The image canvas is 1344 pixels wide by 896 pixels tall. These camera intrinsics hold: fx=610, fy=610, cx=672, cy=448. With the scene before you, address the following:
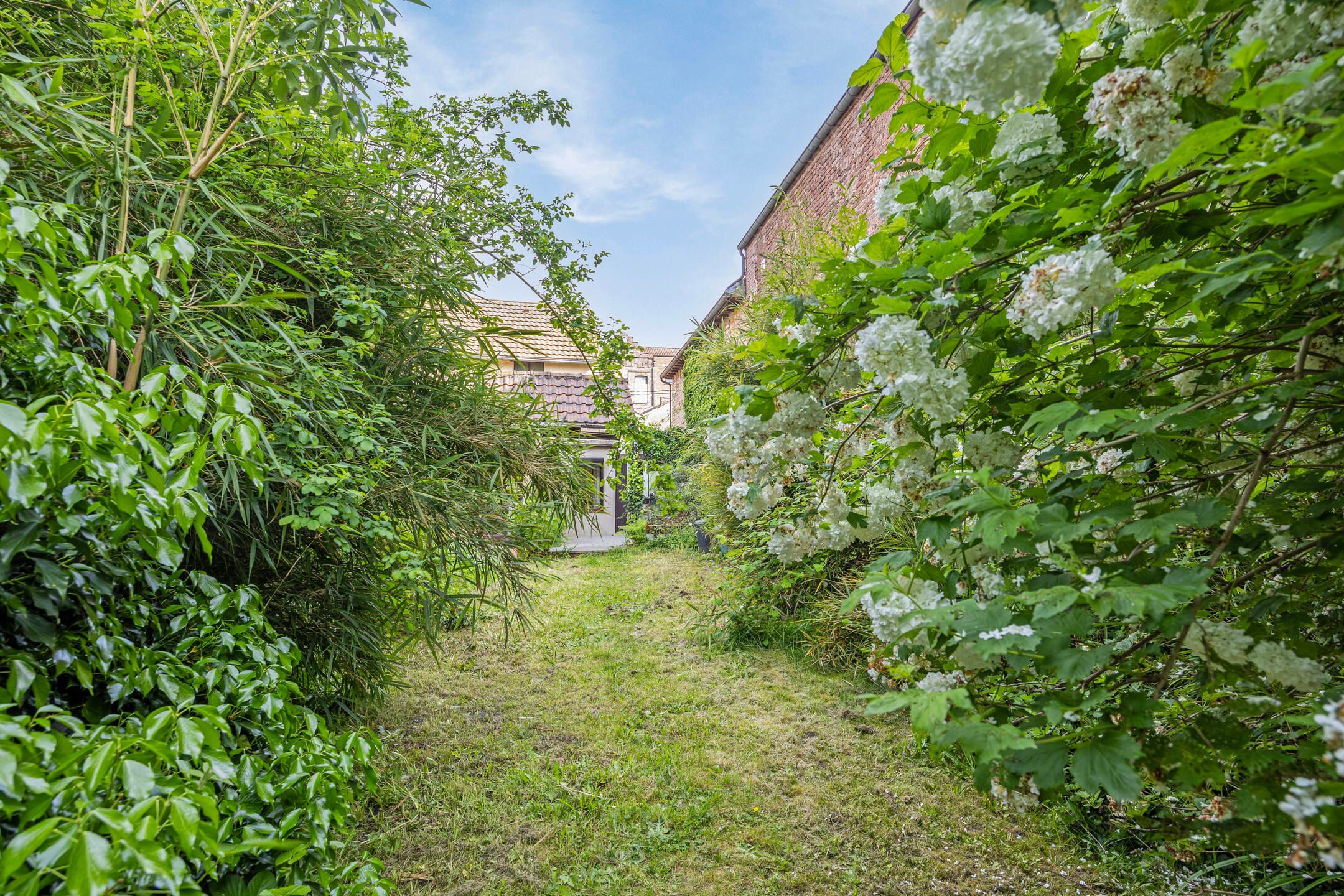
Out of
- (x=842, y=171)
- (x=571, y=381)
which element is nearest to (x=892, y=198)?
(x=842, y=171)

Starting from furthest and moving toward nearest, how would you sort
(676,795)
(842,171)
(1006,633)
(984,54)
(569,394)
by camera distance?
(569,394) → (842,171) → (676,795) → (984,54) → (1006,633)

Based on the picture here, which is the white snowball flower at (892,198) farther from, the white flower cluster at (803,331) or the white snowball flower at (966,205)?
the white flower cluster at (803,331)

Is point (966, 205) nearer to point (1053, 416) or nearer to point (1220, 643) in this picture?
point (1053, 416)

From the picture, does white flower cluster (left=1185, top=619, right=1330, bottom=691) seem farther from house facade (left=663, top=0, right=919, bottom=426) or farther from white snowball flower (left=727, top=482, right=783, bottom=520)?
house facade (left=663, top=0, right=919, bottom=426)

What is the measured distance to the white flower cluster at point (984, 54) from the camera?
96 cm

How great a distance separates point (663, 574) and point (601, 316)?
14.1ft

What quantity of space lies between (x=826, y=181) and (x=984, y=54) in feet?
21.6

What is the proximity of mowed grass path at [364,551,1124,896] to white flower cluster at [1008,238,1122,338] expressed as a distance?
191 cm

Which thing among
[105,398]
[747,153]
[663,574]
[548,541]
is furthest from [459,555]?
[747,153]

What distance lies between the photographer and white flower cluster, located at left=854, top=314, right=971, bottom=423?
3.68 feet

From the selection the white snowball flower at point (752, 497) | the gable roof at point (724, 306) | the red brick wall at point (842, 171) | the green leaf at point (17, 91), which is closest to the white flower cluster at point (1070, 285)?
the white snowball flower at point (752, 497)

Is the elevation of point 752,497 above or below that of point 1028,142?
below

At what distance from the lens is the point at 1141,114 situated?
921 mm

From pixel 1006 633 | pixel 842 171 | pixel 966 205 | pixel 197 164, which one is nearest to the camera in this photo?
pixel 1006 633
